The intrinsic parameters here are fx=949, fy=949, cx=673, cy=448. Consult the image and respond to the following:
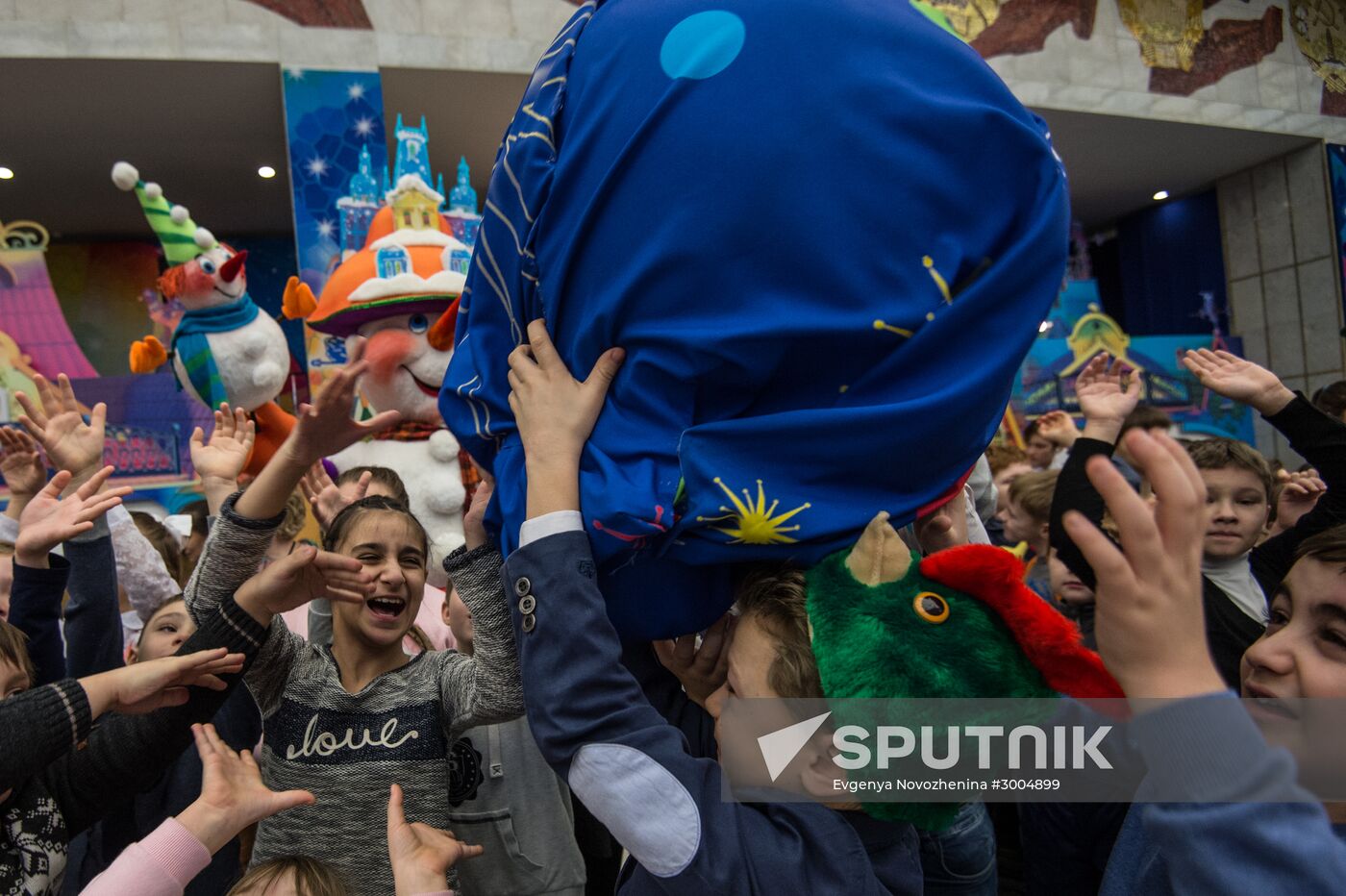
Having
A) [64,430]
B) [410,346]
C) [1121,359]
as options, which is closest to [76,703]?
[64,430]

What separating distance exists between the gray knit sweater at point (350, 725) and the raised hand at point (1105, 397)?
1000 millimetres

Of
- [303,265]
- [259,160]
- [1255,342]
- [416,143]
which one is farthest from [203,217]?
[1255,342]

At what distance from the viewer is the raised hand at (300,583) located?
4.71ft

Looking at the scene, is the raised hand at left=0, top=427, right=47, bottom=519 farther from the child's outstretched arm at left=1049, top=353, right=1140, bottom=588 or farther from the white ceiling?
the white ceiling

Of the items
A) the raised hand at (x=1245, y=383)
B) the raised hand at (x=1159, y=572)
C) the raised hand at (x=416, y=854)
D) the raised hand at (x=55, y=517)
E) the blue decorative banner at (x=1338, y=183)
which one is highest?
the raised hand at (x=1159, y=572)

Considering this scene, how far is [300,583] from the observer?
1.48 m

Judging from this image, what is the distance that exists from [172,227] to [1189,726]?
3.69 meters

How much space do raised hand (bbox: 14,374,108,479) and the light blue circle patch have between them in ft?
4.54

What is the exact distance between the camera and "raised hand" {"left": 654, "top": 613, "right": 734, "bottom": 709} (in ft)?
3.59

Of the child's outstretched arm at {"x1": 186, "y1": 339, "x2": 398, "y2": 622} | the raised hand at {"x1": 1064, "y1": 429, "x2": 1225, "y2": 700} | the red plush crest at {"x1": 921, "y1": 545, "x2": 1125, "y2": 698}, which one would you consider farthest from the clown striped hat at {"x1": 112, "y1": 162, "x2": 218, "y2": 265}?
the raised hand at {"x1": 1064, "y1": 429, "x2": 1225, "y2": 700}

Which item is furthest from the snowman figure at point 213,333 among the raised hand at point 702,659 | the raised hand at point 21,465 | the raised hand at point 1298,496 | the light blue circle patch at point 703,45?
the raised hand at point 1298,496

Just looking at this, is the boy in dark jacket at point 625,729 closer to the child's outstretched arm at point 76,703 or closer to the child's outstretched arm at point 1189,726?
the child's outstretched arm at point 1189,726

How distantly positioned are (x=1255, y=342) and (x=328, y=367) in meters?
10.2

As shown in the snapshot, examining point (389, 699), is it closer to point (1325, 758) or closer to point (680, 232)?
point (680, 232)
